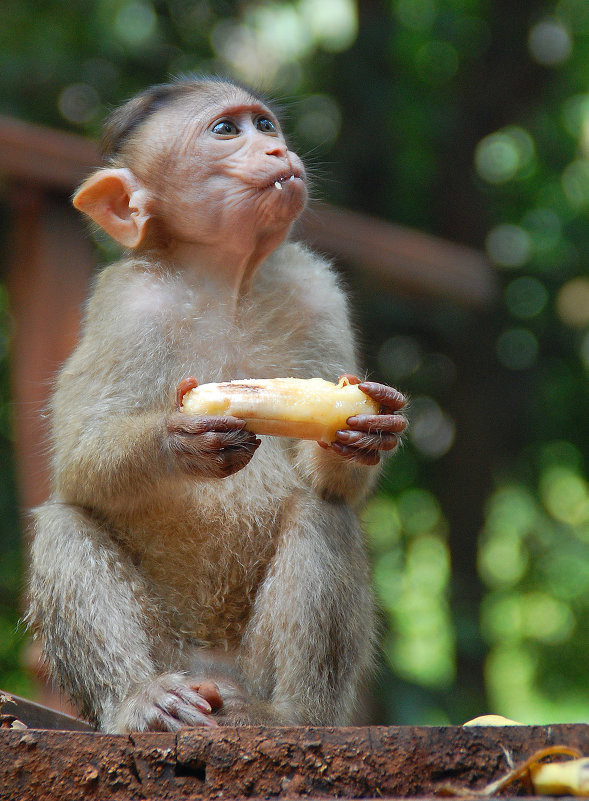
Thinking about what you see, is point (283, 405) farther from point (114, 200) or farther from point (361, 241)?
point (361, 241)

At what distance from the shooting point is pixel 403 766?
9.63 feet

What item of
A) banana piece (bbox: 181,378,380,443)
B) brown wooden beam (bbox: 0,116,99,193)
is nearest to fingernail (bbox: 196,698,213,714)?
banana piece (bbox: 181,378,380,443)

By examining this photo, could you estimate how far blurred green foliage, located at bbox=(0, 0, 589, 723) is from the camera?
31.4ft

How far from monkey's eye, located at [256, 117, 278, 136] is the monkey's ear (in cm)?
67

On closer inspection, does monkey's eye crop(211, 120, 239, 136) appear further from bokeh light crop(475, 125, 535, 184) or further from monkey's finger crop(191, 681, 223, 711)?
bokeh light crop(475, 125, 535, 184)

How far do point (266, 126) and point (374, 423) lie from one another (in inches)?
76.0

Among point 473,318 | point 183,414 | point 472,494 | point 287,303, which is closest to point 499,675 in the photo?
point 472,494

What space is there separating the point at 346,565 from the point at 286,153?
6.23 ft

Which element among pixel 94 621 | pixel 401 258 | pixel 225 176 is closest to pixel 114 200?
pixel 225 176

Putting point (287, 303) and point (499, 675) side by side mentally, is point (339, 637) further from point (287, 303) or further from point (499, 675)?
point (499, 675)

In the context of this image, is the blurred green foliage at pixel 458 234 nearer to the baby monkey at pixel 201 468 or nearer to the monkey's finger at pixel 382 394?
the baby monkey at pixel 201 468

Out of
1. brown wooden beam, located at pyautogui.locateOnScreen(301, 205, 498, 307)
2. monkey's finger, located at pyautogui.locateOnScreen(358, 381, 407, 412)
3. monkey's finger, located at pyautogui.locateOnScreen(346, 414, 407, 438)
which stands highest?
monkey's finger, located at pyautogui.locateOnScreen(358, 381, 407, 412)

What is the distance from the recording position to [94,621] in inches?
162

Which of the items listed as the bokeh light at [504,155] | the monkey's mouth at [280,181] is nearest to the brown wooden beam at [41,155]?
the monkey's mouth at [280,181]
